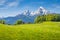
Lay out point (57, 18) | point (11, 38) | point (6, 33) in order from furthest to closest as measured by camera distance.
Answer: point (57, 18) → point (6, 33) → point (11, 38)

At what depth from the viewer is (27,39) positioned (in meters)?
48.0

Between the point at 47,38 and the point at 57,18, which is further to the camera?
the point at 57,18

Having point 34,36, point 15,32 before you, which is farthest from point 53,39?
point 15,32

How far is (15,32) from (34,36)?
18.2ft

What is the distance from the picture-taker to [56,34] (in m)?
54.8

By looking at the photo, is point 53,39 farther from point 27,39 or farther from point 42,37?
→ point 27,39

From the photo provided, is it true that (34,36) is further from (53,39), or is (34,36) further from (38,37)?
(53,39)

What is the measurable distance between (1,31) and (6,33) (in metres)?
1.74

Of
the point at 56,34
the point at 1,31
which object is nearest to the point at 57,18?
the point at 56,34

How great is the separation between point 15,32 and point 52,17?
76.3 meters

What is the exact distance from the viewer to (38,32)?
54969 mm

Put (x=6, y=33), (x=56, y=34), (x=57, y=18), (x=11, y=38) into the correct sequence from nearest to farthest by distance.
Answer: (x=11, y=38)
(x=6, y=33)
(x=56, y=34)
(x=57, y=18)

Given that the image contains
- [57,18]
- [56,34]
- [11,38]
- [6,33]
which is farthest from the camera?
[57,18]

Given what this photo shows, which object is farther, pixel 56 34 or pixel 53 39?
pixel 56 34
